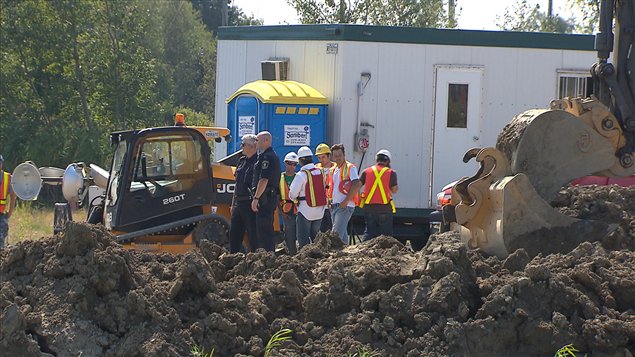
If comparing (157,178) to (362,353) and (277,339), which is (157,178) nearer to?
(277,339)

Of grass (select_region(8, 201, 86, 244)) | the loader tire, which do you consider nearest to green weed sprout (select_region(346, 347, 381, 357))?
the loader tire

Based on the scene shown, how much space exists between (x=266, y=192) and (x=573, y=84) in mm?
6599

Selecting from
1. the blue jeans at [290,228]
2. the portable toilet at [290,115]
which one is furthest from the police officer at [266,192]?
the portable toilet at [290,115]

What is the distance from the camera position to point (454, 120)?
1650 centimetres

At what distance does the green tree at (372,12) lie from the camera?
28594 millimetres

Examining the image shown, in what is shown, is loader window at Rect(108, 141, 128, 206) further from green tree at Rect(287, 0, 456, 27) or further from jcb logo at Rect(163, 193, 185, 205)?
green tree at Rect(287, 0, 456, 27)

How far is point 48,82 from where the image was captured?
27625 mm

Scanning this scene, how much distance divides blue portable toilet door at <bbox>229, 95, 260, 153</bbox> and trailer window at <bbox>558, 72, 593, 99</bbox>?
14.9 feet

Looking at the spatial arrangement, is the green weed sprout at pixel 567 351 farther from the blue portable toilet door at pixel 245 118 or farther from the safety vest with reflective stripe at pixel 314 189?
the blue portable toilet door at pixel 245 118

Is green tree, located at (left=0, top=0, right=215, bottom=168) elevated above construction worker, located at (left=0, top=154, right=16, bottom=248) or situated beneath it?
elevated above

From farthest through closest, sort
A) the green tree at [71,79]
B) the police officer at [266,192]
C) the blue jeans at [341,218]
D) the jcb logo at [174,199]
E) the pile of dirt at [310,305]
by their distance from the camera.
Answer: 1. the green tree at [71,79]
2. the blue jeans at [341,218]
3. the jcb logo at [174,199]
4. the police officer at [266,192]
5. the pile of dirt at [310,305]

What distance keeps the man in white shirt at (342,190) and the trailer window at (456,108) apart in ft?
9.30

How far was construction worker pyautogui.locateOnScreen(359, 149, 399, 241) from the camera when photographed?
14484mm

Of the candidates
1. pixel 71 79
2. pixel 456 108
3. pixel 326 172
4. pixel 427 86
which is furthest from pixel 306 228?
pixel 71 79
